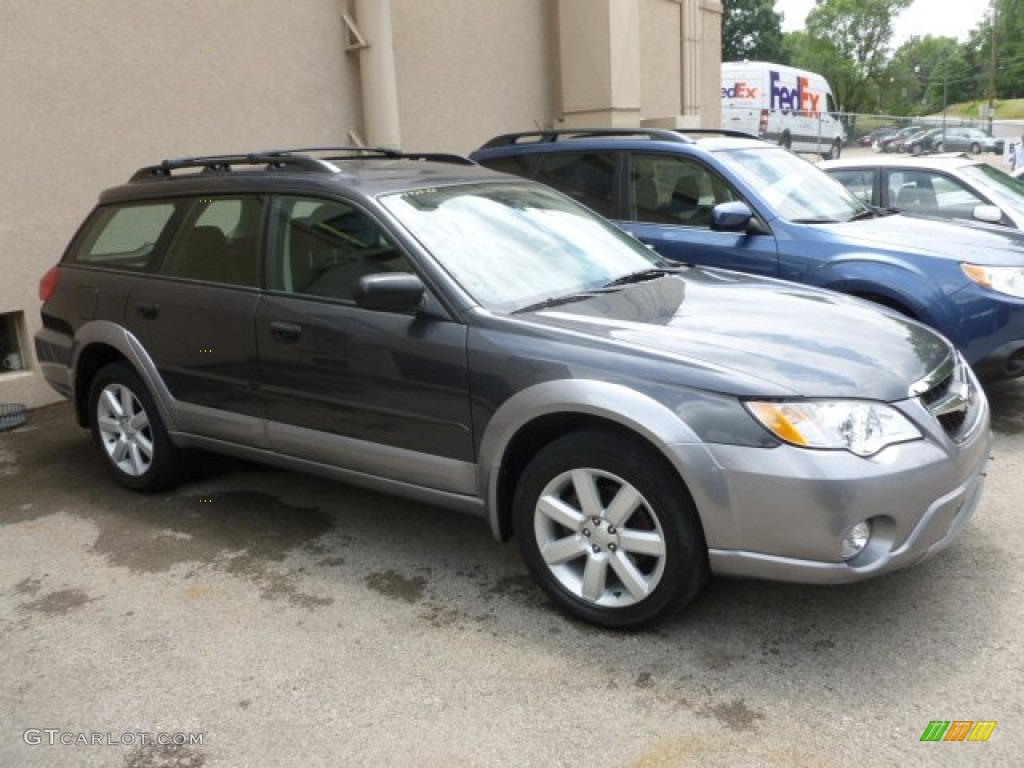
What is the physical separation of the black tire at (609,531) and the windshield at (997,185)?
18.0 ft

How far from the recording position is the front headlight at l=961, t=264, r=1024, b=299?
17.7ft

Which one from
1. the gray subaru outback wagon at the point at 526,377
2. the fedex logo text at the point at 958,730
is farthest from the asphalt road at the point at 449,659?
the gray subaru outback wagon at the point at 526,377

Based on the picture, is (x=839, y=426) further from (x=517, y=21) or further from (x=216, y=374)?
(x=517, y=21)

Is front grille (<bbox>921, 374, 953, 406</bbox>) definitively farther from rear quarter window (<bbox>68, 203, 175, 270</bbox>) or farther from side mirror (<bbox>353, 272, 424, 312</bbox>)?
rear quarter window (<bbox>68, 203, 175, 270</bbox>)

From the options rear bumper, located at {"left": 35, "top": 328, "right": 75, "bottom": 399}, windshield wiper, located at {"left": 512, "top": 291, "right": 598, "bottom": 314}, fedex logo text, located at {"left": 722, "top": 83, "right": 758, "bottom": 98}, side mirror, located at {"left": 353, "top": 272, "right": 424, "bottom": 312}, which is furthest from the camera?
fedex logo text, located at {"left": 722, "top": 83, "right": 758, "bottom": 98}

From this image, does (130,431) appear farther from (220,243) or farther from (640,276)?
(640,276)

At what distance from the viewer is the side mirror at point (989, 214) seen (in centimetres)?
722

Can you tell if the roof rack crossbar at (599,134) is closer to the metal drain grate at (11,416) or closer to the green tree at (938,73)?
the metal drain grate at (11,416)

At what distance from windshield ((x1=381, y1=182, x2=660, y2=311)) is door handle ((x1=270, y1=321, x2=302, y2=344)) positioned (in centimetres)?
65

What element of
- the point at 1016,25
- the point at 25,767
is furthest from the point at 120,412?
the point at 1016,25

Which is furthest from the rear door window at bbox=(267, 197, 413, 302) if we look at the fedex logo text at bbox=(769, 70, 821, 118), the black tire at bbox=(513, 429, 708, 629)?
the fedex logo text at bbox=(769, 70, 821, 118)

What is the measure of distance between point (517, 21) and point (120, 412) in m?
7.84

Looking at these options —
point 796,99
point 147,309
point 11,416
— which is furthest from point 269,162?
point 796,99

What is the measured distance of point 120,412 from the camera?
16.6 ft
